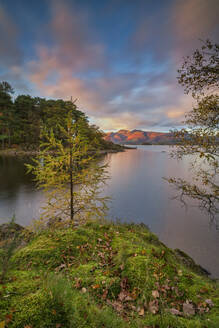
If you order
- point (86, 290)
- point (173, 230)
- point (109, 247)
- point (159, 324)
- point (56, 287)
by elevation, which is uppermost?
point (56, 287)

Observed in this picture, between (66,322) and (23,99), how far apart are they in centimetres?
7260

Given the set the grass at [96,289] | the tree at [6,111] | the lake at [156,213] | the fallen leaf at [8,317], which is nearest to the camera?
the fallen leaf at [8,317]

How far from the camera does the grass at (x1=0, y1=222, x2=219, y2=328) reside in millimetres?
1674

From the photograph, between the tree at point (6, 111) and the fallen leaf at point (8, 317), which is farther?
the tree at point (6, 111)

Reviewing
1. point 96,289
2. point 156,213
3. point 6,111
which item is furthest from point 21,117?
point 96,289

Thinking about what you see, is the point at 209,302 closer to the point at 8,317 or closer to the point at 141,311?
the point at 141,311

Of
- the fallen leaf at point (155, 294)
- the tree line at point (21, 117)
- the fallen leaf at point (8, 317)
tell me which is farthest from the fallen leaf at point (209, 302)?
the tree line at point (21, 117)

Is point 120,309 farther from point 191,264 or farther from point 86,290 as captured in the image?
point 191,264

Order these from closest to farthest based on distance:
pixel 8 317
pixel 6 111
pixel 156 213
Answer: pixel 8 317
pixel 156 213
pixel 6 111

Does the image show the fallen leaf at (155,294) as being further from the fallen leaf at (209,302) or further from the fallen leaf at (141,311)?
the fallen leaf at (209,302)

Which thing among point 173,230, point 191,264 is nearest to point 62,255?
point 191,264

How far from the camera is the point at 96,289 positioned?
271 centimetres

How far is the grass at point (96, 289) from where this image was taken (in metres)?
1.67

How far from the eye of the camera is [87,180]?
703 cm
